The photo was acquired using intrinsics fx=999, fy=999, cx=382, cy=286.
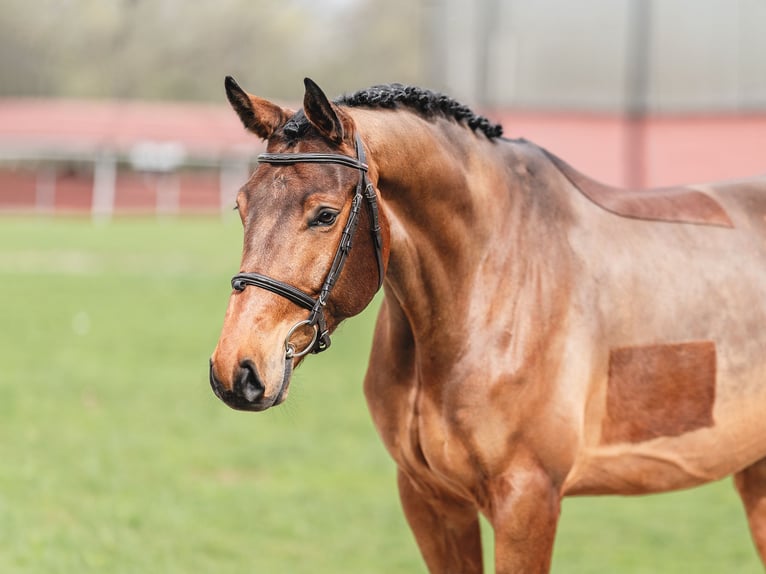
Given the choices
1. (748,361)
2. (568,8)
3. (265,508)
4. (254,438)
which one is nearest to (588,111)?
(568,8)

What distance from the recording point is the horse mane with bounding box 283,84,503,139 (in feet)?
9.81

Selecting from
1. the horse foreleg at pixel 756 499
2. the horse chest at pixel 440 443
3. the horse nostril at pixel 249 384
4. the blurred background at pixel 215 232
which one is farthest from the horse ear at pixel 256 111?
the blurred background at pixel 215 232

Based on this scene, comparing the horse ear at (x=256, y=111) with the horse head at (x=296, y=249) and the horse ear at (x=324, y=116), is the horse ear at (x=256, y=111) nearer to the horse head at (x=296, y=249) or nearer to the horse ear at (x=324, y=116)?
the horse head at (x=296, y=249)

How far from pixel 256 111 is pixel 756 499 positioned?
7.96ft

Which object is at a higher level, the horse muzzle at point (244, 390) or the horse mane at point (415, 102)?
the horse mane at point (415, 102)

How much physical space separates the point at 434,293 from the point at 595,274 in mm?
569

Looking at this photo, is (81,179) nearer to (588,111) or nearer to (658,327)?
(588,111)

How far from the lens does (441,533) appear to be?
3.45 m

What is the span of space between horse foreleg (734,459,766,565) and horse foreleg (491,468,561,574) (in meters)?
1.15

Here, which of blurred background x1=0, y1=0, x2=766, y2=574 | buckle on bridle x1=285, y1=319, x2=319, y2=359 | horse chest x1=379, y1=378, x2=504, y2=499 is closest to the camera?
buckle on bridle x1=285, y1=319, x2=319, y2=359

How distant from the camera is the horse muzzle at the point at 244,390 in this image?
2.45 metres

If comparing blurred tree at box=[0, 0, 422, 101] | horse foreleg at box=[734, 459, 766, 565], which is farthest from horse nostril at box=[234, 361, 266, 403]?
blurred tree at box=[0, 0, 422, 101]

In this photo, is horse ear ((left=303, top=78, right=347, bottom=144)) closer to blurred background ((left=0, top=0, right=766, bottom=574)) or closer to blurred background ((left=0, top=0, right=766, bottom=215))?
blurred background ((left=0, top=0, right=766, bottom=574))

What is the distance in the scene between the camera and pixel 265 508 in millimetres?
6695
